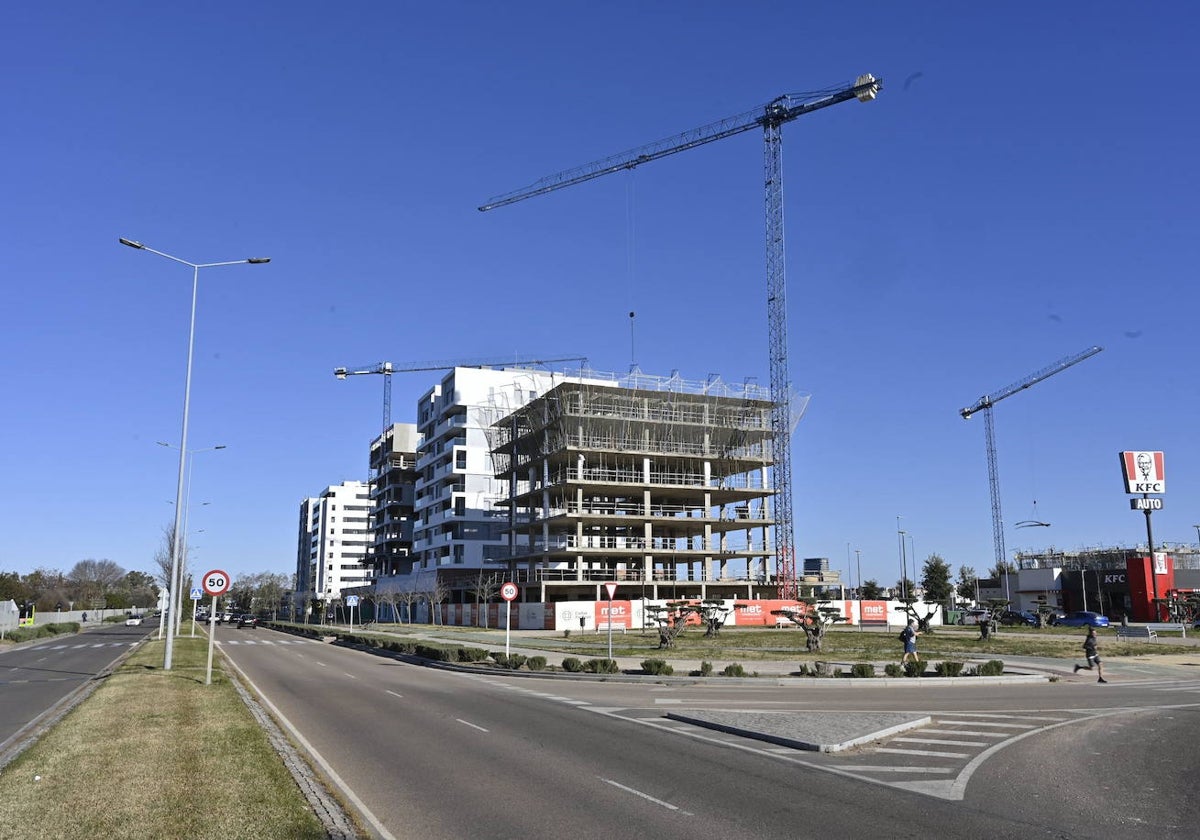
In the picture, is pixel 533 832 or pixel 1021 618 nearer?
pixel 533 832

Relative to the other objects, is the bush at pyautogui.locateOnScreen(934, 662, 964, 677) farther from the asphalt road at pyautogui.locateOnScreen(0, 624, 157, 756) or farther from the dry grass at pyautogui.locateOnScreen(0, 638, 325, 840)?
the asphalt road at pyautogui.locateOnScreen(0, 624, 157, 756)

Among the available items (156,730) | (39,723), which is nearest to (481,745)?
(156,730)

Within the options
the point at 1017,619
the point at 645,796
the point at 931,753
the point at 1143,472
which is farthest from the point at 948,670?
the point at 1143,472

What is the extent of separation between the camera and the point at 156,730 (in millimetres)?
15477

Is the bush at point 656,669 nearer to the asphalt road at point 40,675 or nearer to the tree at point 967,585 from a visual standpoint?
the asphalt road at point 40,675

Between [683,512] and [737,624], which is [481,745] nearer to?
[737,624]

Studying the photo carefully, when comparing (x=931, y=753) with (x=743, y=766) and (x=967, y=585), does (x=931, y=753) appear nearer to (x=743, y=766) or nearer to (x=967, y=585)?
(x=743, y=766)

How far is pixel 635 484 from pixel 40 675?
62.1 m

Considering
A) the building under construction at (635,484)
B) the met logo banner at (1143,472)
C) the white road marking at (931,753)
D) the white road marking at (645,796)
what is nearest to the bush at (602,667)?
the white road marking at (931,753)

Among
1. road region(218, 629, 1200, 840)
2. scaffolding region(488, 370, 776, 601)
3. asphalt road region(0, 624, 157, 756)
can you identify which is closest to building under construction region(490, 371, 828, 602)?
scaffolding region(488, 370, 776, 601)

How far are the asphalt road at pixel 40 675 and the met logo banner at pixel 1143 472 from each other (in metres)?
88.5

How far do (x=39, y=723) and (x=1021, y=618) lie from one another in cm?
7787

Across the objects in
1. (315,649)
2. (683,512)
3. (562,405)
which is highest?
(562,405)

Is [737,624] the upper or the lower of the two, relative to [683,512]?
lower
